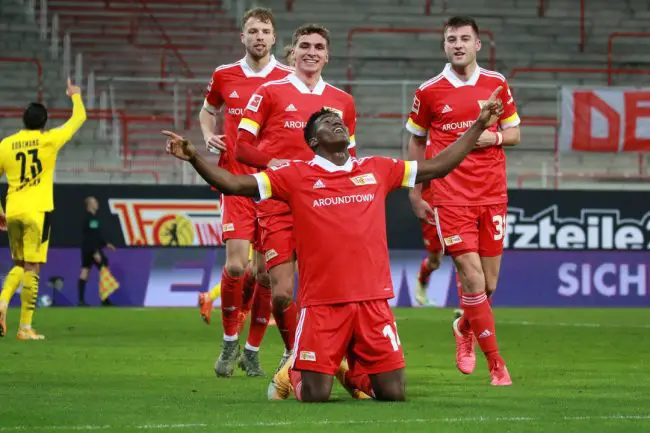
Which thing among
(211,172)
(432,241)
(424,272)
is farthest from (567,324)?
(211,172)

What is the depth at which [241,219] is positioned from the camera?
1016 cm

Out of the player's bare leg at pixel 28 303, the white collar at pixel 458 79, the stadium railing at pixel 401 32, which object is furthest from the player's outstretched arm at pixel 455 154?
the stadium railing at pixel 401 32

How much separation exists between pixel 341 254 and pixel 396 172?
587 mm

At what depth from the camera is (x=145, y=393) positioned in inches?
336

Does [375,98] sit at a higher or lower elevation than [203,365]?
higher

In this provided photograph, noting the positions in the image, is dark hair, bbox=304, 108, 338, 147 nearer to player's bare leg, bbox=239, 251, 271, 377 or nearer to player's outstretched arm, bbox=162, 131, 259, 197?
player's outstretched arm, bbox=162, 131, 259, 197

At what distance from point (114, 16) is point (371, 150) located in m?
7.39

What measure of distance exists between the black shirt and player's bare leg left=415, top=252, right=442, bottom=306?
4926mm

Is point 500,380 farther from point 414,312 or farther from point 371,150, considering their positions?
point 371,150

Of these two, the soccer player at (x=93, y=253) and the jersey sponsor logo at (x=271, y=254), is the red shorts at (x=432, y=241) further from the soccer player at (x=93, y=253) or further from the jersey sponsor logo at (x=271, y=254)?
the jersey sponsor logo at (x=271, y=254)

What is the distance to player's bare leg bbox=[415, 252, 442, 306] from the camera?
17.8m

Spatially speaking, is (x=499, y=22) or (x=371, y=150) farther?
(x=499, y=22)

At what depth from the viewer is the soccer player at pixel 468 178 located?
9.72 meters

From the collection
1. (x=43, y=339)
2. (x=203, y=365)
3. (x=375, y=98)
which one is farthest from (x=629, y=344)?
(x=375, y=98)
